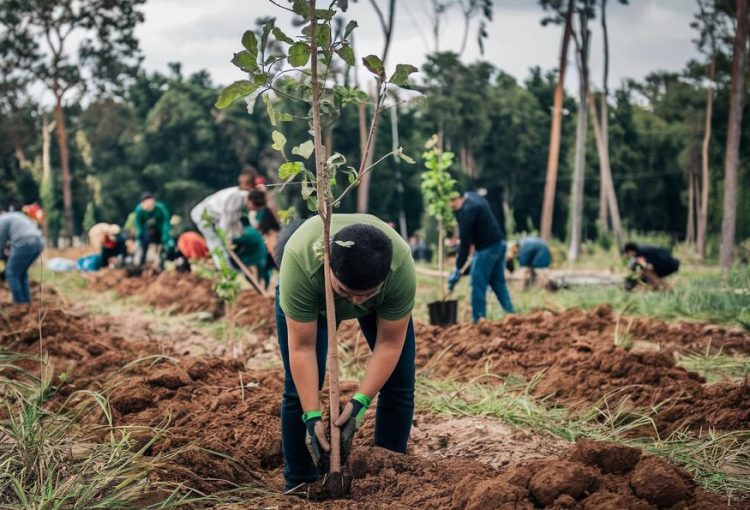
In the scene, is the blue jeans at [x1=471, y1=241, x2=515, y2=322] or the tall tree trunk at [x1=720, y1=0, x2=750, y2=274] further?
the tall tree trunk at [x1=720, y1=0, x2=750, y2=274]

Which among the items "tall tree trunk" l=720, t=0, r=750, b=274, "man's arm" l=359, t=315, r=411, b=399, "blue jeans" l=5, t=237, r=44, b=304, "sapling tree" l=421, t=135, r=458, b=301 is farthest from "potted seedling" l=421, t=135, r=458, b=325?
"tall tree trunk" l=720, t=0, r=750, b=274

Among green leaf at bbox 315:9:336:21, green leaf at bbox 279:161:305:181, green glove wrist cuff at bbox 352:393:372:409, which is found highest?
green leaf at bbox 315:9:336:21

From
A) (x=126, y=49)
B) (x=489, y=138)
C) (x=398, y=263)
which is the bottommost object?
(x=398, y=263)

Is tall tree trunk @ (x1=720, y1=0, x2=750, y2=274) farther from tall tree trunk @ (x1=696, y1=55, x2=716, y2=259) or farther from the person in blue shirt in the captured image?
tall tree trunk @ (x1=696, y1=55, x2=716, y2=259)

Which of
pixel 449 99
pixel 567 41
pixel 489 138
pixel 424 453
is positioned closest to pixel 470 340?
pixel 424 453

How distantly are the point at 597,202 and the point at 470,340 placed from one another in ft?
103

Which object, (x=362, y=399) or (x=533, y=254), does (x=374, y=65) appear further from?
(x=533, y=254)

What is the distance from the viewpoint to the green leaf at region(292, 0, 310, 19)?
8.74 ft

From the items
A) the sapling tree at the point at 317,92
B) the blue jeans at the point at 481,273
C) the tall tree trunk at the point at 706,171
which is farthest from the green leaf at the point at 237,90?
the tall tree trunk at the point at 706,171

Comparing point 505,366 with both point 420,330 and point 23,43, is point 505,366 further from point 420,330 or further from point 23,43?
point 23,43

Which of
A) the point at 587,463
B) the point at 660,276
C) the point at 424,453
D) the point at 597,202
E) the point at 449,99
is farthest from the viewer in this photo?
the point at 597,202

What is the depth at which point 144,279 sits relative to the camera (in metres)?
12.3

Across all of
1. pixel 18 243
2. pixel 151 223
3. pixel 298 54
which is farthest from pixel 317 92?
pixel 151 223

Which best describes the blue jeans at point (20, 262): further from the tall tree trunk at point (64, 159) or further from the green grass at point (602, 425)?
the tall tree trunk at point (64, 159)
